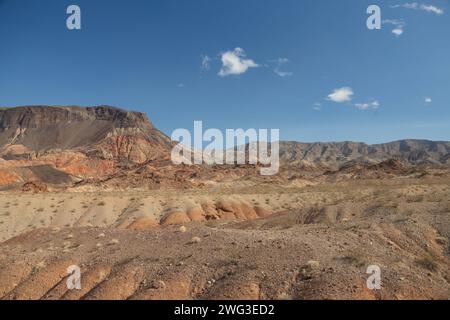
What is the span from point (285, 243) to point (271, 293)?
302 centimetres

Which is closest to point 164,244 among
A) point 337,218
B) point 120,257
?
point 120,257

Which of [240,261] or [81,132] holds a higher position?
[81,132]

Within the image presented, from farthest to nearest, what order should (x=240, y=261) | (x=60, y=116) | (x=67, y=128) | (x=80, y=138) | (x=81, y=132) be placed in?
(x=60, y=116) < (x=67, y=128) < (x=81, y=132) < (x=80, y=138) < (x=240, y=261)

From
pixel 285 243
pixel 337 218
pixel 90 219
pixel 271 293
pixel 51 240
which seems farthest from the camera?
pixel 90 219

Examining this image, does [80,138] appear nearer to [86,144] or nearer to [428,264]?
[86,144]

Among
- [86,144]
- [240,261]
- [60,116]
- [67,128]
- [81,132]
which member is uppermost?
[60,116]

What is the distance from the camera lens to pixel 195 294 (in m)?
9.66

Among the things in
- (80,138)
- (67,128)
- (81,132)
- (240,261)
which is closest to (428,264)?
(240,261)

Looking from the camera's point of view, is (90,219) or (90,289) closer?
(90,289)

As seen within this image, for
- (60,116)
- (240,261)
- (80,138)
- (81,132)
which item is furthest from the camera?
(60,116)

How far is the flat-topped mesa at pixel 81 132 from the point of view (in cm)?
15000

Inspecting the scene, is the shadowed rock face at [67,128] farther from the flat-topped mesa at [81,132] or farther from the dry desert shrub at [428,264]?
the dry desert shrub at [428,264]

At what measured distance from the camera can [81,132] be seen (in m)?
173
